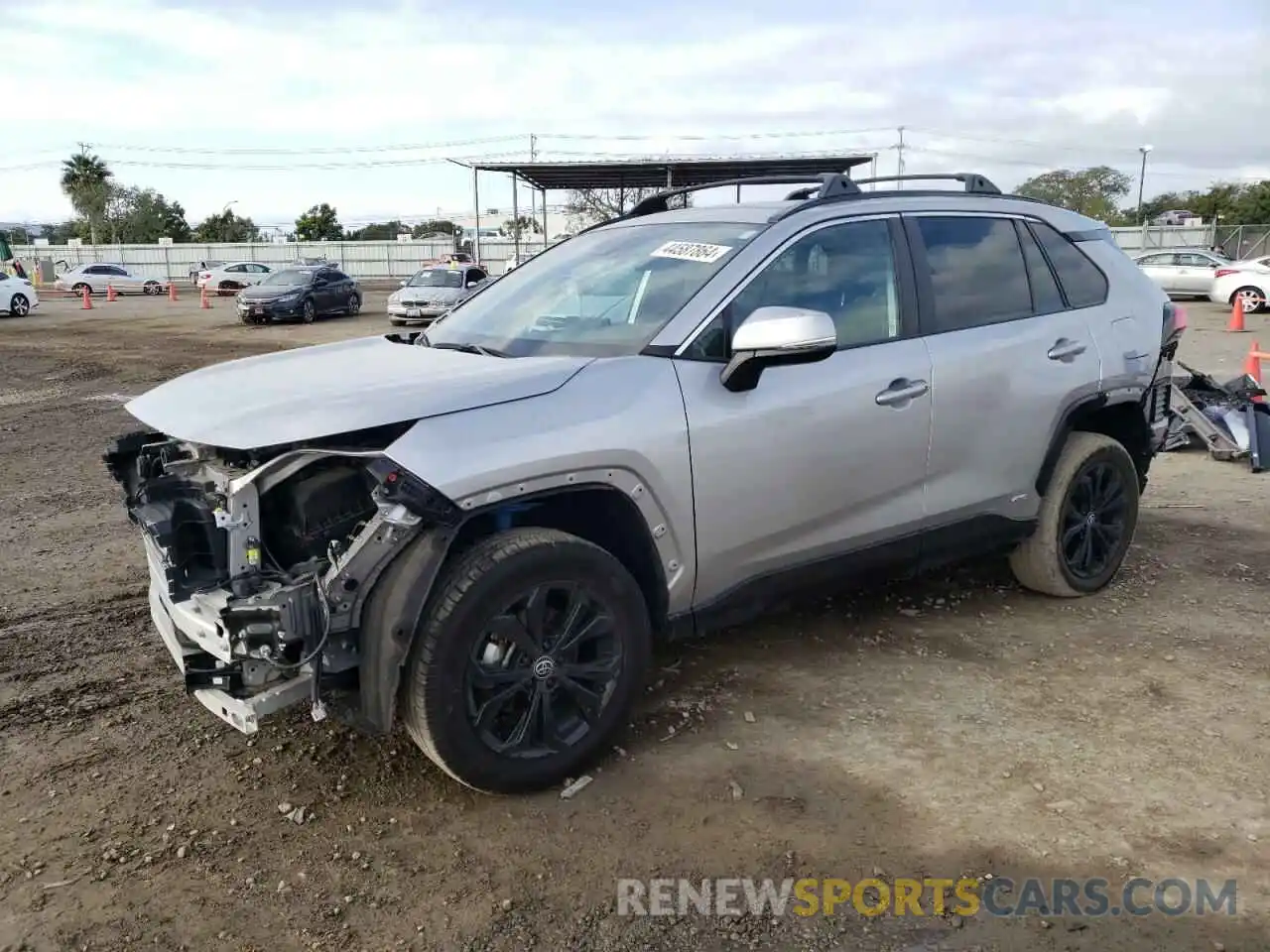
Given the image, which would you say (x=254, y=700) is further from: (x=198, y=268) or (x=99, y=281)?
(x=198, y=268)

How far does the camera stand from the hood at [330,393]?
2859 millimetres

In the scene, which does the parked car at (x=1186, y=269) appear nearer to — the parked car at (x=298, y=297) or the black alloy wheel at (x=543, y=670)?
the parked car at (x=298, y=297)

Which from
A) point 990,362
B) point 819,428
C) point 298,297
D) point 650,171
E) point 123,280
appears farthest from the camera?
point 123,280

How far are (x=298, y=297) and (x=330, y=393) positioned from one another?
2393cm

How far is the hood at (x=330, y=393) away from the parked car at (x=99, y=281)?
40326 mm

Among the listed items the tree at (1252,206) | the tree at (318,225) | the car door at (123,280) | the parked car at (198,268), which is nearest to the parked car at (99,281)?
the car door at (123,280)

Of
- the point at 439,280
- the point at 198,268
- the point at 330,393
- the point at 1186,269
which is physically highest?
the point at 198,268

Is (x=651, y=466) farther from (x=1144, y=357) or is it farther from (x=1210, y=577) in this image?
(x=1210, y=577)

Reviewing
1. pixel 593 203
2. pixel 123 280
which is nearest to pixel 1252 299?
pixel 593 203

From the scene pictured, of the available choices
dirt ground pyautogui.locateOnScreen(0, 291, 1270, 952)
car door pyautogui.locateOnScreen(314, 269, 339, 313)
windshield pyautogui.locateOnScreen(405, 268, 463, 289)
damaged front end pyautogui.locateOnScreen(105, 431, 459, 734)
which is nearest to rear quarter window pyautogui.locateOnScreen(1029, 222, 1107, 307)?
dirt ground pyautogui.locateOnScreen(0, 291, 1270, 952)

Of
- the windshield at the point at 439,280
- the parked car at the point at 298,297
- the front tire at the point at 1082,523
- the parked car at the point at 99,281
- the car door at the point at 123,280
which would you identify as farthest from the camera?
the car door at the point at 123,280

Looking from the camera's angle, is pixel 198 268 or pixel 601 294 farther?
pixel 198 268

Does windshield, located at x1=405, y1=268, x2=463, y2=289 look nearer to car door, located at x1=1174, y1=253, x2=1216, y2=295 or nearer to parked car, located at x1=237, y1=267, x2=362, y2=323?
parked car, located at x1=237, y1=267, x2=362, y2=323

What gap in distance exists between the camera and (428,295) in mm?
24016
